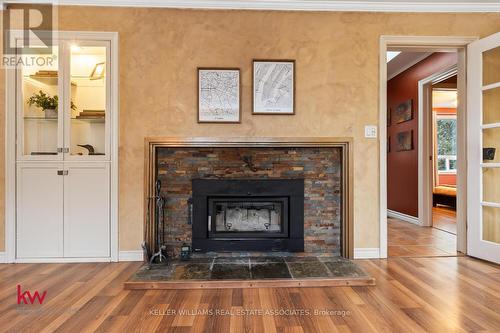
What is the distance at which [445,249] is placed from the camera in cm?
313

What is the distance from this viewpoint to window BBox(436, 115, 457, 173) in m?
7.77

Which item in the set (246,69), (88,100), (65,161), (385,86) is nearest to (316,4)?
(246,69)

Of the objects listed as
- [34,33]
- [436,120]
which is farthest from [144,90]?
[436,120]

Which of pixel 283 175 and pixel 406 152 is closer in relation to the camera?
pixel 283 175

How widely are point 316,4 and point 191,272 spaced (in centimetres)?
265

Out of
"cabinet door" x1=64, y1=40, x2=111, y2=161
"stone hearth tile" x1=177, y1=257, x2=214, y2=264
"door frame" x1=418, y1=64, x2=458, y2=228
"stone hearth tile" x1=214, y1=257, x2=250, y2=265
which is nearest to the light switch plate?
"stone hearth tile" x1=214, y1=257, x2=250, y2=265

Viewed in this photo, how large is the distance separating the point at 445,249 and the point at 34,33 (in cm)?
462

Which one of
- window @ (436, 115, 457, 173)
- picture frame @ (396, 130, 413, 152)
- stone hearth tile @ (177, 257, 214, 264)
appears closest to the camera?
stone hearth tile @ (177, 257, 214, 264)

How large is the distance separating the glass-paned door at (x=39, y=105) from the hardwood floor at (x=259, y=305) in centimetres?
111

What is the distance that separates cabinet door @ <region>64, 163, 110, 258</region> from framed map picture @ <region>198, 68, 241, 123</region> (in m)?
1.06

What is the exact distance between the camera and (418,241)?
3469 millimetres

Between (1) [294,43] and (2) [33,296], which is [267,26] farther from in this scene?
(2) [33,296]

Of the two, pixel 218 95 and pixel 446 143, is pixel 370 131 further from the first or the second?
pixel 446 143

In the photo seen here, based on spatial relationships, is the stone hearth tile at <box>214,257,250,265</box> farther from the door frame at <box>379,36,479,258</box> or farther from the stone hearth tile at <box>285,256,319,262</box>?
the door frame at <box>379,36,479,258</box>
